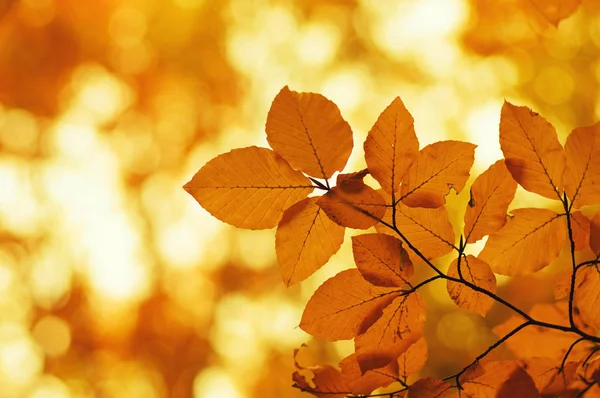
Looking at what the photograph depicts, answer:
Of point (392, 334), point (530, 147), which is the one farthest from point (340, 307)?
point (530, 147)

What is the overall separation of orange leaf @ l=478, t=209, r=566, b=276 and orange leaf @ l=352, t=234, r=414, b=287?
64 mm

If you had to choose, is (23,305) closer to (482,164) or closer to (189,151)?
(189,151)

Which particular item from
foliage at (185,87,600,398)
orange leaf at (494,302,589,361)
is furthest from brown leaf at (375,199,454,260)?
orange leaf at (494,302,589,361)

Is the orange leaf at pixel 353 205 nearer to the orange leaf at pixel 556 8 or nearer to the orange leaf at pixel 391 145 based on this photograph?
the orange leaf at pixel 391 145

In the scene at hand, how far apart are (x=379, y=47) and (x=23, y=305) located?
2.00 metres

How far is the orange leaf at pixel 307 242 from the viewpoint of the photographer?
1.05 feet

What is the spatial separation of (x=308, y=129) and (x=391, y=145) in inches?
2.0

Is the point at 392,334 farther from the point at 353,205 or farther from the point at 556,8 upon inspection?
the point at 556,8

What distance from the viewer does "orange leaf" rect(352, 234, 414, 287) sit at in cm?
32

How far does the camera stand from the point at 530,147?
31 cm

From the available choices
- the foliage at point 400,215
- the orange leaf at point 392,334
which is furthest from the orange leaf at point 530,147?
the orange leaf at point 392,334

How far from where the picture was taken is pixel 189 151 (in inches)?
96.9

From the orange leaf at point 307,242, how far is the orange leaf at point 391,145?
4 centimetres

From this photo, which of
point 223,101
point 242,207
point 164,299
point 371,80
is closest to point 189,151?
point 223,101
